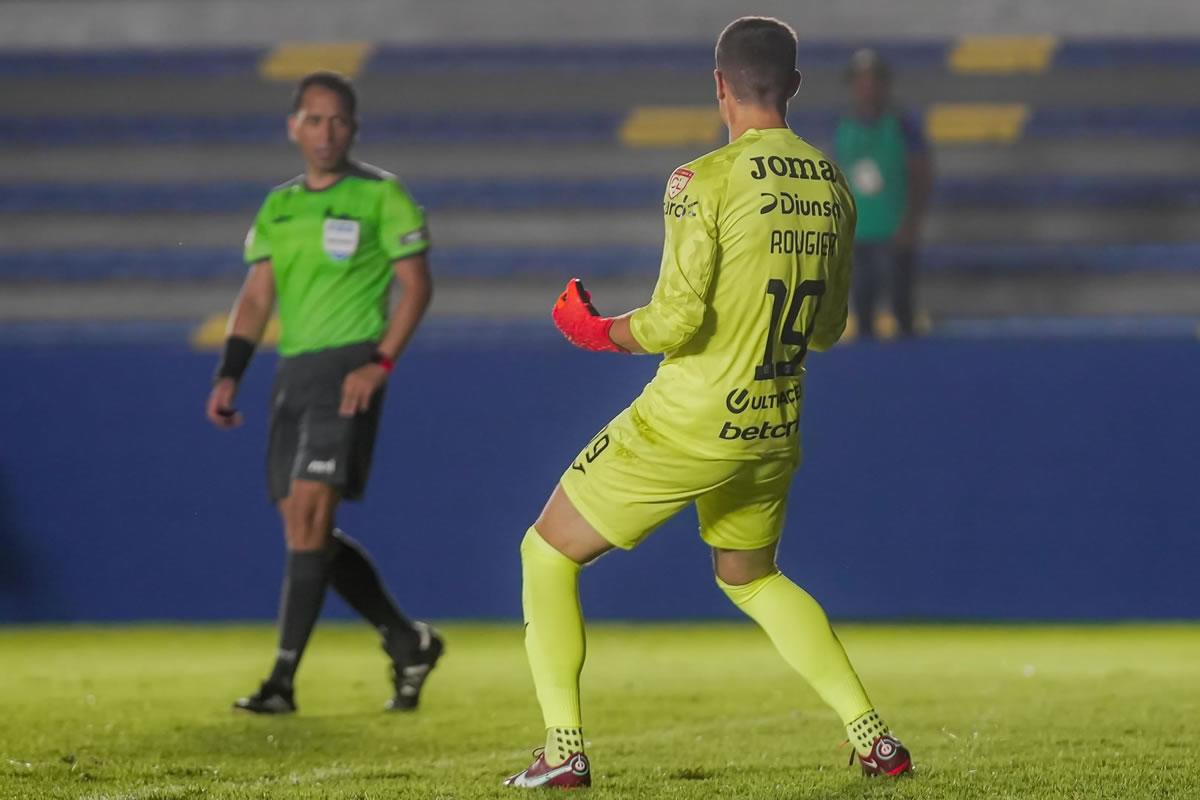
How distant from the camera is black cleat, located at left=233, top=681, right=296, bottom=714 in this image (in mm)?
5156

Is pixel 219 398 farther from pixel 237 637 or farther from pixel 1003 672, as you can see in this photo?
pixel 1003 672

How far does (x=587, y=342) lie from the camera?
3705 millimetres

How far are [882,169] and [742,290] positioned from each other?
16.5 ft

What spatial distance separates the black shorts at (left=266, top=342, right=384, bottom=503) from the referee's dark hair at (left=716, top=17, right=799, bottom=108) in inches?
74.8

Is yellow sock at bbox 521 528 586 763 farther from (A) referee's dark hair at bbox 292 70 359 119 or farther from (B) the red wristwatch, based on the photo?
(A) referee's dark hair at bbox 292 70 359 119

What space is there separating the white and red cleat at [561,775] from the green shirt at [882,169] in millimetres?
5113

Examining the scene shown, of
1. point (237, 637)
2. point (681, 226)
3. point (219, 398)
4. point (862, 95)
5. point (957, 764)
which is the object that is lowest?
point (237, 637)

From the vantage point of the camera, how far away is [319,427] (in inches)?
205

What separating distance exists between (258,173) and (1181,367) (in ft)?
17.2

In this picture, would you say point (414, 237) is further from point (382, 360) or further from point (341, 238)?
point (382, 360)

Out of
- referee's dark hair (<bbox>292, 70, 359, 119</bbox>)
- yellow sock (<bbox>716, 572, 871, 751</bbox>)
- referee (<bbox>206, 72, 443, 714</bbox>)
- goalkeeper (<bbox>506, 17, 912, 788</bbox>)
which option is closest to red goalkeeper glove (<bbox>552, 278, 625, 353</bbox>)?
goalkeeper (<bbox>506, 17, 912, 788</bbox>)

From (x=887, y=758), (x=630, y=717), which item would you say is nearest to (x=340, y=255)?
(x=630, y=717)

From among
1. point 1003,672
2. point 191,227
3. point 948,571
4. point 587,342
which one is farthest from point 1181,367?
point 191,227

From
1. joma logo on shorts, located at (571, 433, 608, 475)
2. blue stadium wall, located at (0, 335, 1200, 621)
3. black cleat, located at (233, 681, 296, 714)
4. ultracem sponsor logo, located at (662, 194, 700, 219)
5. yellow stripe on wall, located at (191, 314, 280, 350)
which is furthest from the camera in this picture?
yellow stripe on wall, located at (191, 314, 280, 350)
